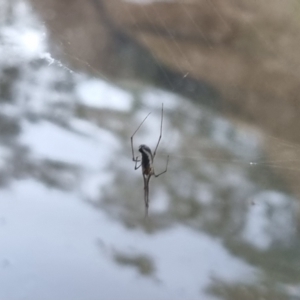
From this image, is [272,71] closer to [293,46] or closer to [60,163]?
[293,46]

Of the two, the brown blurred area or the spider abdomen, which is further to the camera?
the brown blurred area

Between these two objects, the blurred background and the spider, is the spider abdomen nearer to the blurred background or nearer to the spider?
the spider

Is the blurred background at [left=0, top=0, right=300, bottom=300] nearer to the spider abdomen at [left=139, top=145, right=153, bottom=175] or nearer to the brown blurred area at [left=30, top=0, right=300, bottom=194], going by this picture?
the brown blurred area at [left=30, top=0, right=300, bottom=194]

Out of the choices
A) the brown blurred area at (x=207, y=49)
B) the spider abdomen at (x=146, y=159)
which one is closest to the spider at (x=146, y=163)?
the spider abdomen at (x=146, y=159)

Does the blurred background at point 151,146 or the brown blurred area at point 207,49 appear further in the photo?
the brown blurred area at point 207,49

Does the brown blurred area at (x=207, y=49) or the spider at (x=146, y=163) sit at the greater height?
the brown blurred area at (x=207, y=49)

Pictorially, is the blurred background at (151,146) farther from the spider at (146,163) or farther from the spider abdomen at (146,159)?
the spider abdomen at (146,159)

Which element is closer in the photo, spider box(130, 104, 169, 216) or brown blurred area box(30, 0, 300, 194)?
spider box(130, 104, 169, 216)

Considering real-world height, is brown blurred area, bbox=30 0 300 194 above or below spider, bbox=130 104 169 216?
above

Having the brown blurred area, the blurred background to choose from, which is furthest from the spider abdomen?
the brown blurred area

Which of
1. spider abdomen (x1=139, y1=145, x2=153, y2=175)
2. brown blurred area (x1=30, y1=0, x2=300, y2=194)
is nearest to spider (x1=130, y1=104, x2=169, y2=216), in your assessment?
spider abdomen (x1=139, y1=145, x2=153, y2=175)
